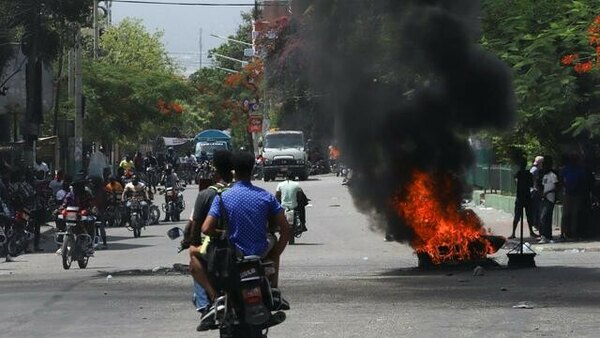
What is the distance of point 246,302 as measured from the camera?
8.77 metres

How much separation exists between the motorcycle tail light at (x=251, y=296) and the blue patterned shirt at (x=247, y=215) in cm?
36

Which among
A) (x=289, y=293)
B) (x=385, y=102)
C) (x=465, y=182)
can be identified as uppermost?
(x=385, y=102)

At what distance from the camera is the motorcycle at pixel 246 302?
8.77 m

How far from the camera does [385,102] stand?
19.3 m

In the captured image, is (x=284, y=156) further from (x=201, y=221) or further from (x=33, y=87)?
(x=201, y=221)

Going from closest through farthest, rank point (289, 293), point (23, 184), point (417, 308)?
point (417, 308), point (289, 293), point (23, 184)

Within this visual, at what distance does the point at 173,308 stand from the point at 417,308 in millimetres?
2697

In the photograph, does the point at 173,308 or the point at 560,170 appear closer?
the point at 173,308

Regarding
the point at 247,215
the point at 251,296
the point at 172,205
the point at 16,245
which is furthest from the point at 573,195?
the point at 251,296

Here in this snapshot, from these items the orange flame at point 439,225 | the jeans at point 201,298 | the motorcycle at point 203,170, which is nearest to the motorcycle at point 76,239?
the orange flame at point 439,225

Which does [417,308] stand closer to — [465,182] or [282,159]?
[465,182]

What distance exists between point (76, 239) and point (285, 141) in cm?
3841

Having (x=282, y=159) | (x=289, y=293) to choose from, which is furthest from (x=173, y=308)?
(x=282, y=159)

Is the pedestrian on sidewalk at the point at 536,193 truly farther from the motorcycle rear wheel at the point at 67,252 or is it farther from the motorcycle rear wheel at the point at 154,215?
the motorcycle rear wheel at the point at 154,215
